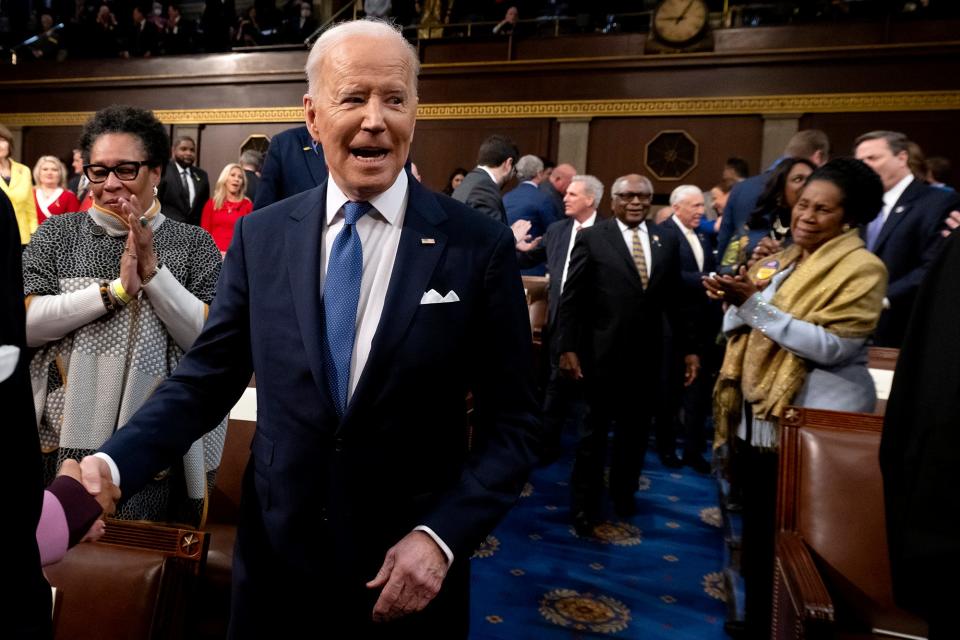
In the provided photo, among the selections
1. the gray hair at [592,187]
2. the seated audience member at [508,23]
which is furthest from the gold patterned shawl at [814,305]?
the seated audience member at [508,23]

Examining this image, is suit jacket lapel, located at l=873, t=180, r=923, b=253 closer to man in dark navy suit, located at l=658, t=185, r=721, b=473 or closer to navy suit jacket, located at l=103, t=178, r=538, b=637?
man in dark navy suit, located at l=658, t=185, r=721, b=473

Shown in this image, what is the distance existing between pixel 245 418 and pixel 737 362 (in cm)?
148

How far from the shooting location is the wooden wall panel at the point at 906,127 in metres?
7.34

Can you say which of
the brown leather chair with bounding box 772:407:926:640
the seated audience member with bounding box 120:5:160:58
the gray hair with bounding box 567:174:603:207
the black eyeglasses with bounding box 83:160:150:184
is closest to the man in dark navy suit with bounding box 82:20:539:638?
the black eyeglasses with bounding box 83:160:150:184

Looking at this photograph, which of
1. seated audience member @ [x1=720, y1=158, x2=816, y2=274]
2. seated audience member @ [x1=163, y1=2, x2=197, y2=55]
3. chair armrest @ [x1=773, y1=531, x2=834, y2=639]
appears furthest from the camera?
seated audience member @ [x1=163, y1=2, x2=197, y2=55]

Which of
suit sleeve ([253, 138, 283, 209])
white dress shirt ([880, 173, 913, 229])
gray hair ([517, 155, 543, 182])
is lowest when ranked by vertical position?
suit sleeve ([253, 138, 283, 209])

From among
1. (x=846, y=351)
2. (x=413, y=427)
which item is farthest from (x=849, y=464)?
(x=413, y=427)

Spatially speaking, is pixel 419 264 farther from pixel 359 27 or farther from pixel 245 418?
pixel 245 418

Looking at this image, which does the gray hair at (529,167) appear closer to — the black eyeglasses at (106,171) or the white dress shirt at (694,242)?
the white dress shirt at (694,242)

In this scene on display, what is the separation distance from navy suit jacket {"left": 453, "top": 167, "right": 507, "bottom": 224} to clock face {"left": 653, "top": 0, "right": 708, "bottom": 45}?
5047 mm

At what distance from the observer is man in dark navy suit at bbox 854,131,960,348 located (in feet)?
10.5

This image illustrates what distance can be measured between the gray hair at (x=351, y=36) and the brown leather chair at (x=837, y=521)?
1322mm

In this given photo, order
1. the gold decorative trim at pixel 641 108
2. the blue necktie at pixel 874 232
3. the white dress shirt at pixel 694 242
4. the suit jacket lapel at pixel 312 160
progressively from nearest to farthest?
the suit jacket lapel at pixel 312 160
the blue necktie at pixel 874 232
the white dress shirt at pixel 694 242
the gold decorative trim at pixel 641 108

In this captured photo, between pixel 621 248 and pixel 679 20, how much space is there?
5.67 metres
